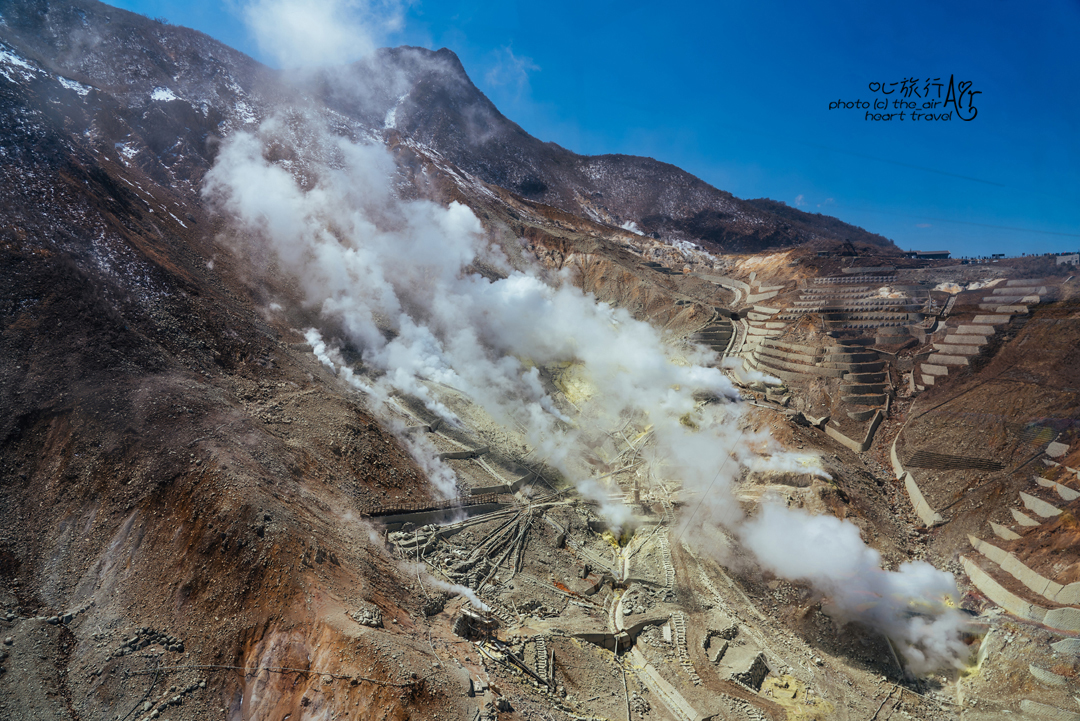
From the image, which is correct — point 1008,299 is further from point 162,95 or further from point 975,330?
point 162,95

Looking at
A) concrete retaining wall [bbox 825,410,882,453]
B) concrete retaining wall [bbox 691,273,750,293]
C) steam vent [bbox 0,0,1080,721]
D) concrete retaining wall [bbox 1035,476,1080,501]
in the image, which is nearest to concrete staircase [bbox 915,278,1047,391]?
steam vent [bbox 0,0,1080,721]

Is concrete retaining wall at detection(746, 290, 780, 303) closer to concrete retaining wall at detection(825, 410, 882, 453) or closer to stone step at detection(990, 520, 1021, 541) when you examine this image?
concrete retaining wall at detection(825, 410, 882, 453)

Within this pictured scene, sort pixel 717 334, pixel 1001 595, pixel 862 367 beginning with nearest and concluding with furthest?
pixel 1001 595, pixel 862 367, pixel 717 334

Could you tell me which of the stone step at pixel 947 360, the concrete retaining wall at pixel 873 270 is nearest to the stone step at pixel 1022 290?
the stone step at pixel 947 360

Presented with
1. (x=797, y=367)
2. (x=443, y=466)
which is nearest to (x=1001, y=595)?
A: (x=797, y=367)

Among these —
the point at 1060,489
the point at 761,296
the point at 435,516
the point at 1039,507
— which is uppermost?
the point at 761,296

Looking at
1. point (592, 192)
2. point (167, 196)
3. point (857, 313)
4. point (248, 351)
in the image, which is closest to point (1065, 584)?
point (857, 313)
